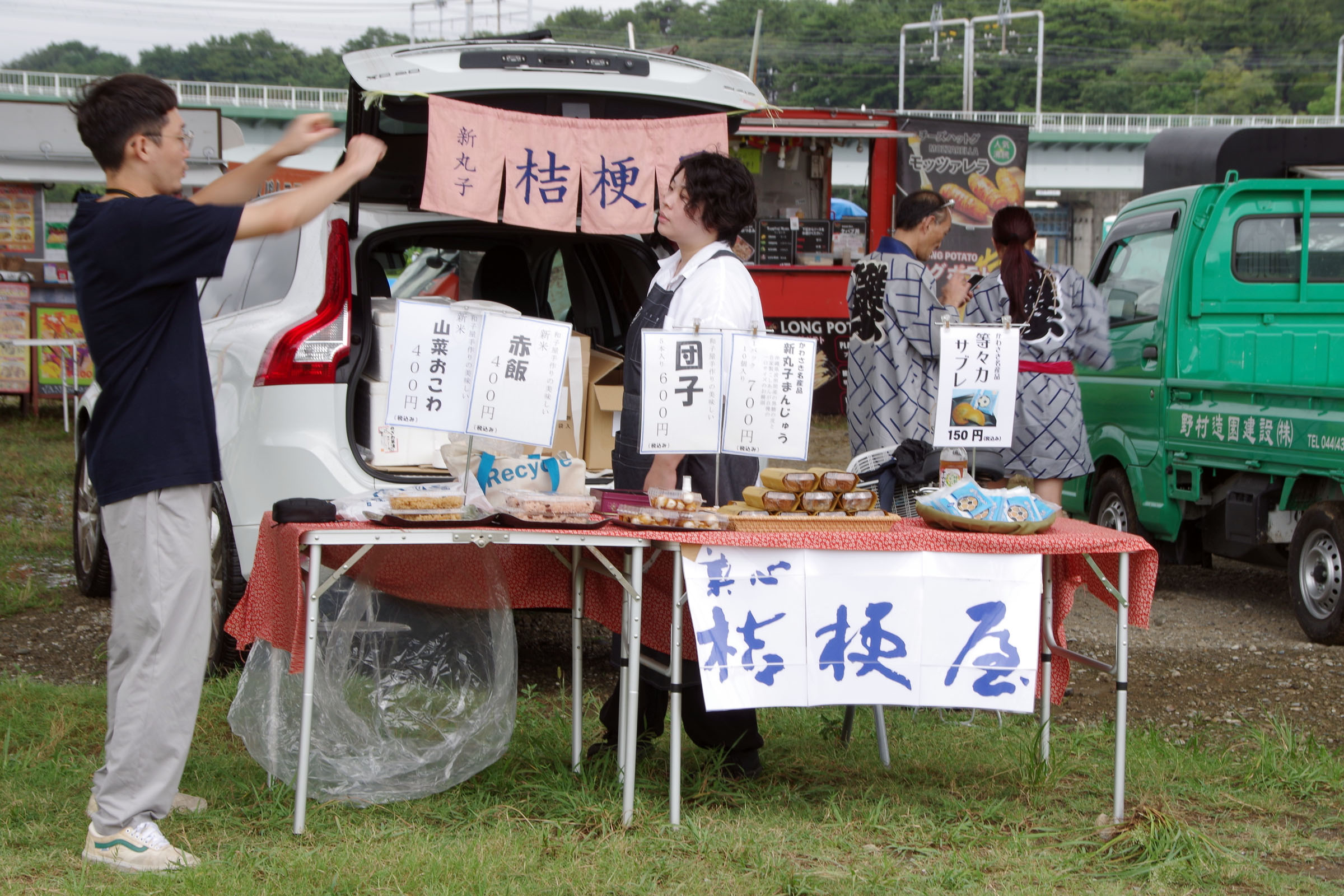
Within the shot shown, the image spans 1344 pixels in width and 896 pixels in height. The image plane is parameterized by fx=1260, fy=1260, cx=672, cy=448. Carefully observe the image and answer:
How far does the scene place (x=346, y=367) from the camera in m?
4.16

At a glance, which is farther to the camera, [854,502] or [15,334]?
[15,334]

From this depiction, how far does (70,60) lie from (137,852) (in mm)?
81217

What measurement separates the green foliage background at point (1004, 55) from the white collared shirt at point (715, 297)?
74.4 m

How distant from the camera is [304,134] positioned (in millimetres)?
2975

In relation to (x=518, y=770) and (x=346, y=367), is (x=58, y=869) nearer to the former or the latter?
(x=518, y=770)

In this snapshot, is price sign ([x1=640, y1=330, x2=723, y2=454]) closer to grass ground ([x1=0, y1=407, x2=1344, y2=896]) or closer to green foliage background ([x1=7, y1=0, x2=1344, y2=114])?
grass ground ([x1=0, y1=407, x2=1344, y2=896])

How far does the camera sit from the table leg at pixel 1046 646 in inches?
145

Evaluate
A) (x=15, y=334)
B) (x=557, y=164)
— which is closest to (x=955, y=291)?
(x=557, y=164)

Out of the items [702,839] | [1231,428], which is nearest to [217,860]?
[702,839]

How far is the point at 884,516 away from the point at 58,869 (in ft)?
7.29

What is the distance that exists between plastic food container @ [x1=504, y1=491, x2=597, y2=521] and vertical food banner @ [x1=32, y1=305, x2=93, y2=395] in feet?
37.1

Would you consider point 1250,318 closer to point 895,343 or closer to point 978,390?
point 895,343

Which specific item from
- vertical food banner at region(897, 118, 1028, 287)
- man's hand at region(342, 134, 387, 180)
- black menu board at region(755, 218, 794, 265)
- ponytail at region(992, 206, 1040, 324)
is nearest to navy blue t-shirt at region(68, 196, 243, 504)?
man's hand at region(342, 134, 387, 180)

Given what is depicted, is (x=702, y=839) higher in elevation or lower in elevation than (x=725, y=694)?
lower
